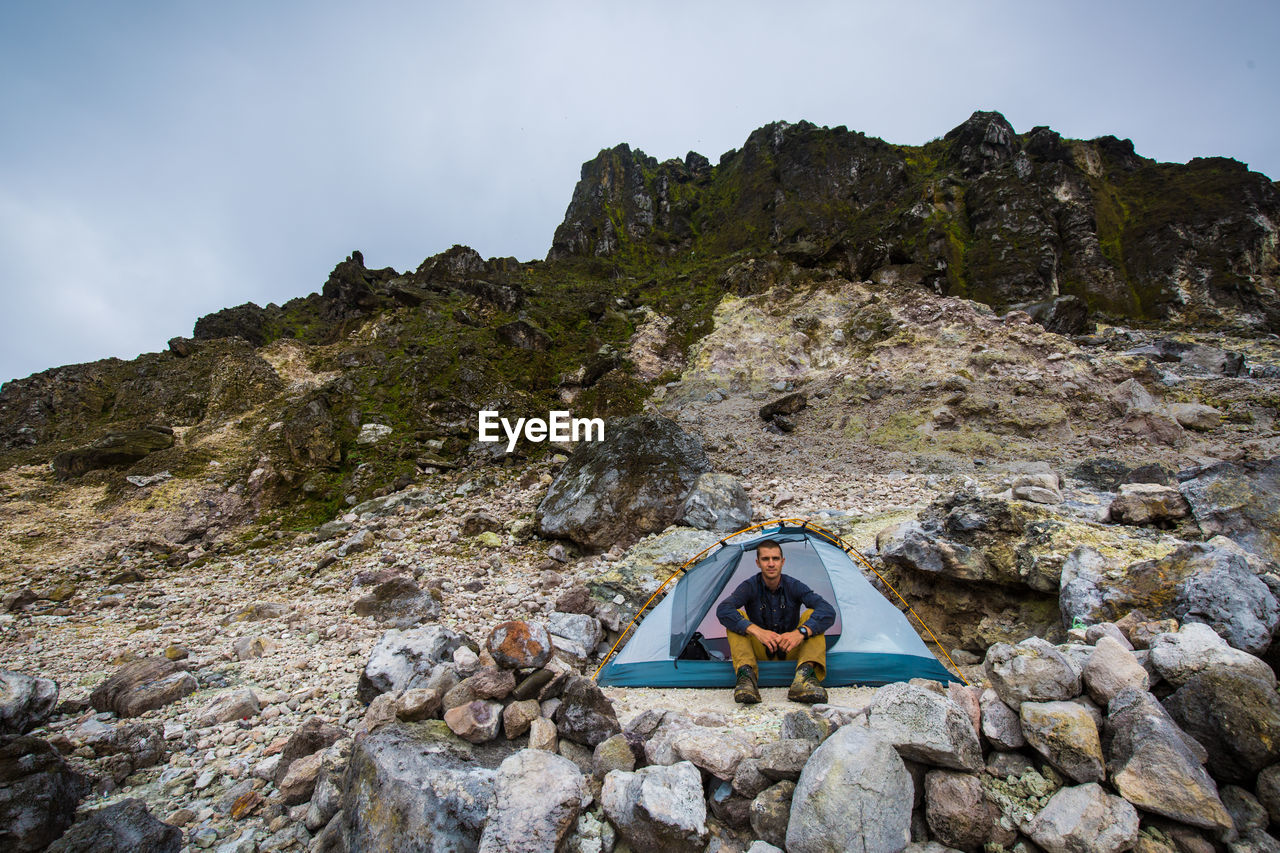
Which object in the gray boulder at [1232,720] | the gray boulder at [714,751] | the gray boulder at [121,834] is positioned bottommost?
the gray boulder at [121,834]

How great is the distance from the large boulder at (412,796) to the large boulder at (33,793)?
2066mm

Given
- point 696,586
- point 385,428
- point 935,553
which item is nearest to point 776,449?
point 935,553

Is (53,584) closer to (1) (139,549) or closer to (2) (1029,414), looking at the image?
(1) (139,549)

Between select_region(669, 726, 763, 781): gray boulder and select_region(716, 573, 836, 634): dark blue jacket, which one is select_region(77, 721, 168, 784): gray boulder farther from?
select_region(716, 573, 836, 634): dark blue jacket

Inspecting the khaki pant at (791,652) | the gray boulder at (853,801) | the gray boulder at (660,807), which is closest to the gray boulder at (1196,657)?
the gray boulder at (853,801)

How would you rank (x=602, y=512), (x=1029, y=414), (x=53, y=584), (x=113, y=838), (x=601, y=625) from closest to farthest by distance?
(x=113, y=838) < (x=601, y=625) < (x=53, y=584) < (x=602, y=512) < (x=1029, y=414)

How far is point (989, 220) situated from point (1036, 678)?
47.3m

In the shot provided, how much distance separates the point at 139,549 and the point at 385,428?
22.5 feet

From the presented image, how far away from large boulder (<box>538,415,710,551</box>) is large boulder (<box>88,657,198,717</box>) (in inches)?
237

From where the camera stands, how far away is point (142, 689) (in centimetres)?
529

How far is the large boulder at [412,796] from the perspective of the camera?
284cm

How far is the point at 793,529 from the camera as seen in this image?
6.39m

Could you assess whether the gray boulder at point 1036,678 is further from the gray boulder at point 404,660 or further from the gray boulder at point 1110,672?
the gray boulder at point 404,660

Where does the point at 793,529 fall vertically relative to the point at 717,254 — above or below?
below
